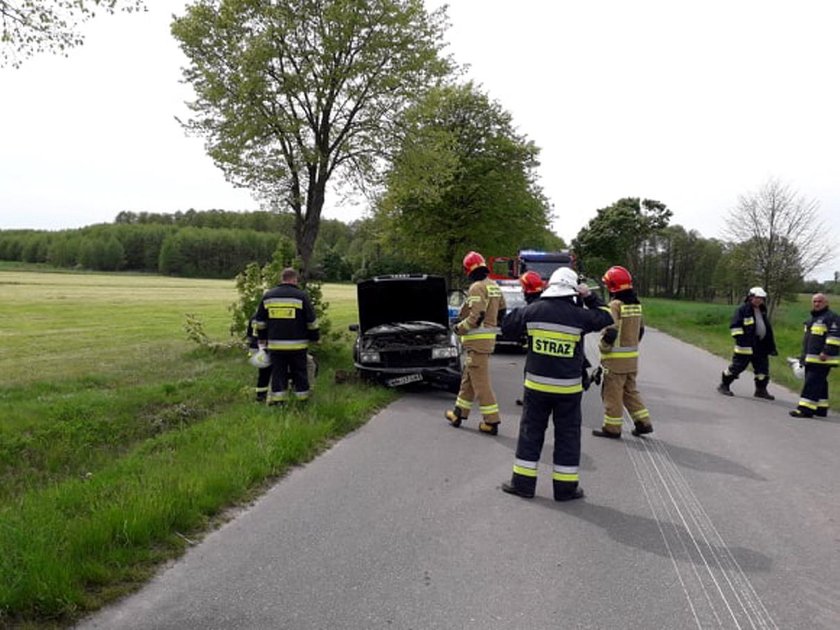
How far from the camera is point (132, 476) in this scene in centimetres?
539

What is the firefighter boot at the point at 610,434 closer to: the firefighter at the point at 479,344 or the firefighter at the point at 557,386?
the firefighter at the point at 479,344

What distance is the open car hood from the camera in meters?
10.5

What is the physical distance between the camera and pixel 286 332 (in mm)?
7875

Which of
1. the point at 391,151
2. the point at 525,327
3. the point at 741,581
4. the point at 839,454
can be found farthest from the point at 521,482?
the point at 391,151

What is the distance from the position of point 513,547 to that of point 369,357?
620cm

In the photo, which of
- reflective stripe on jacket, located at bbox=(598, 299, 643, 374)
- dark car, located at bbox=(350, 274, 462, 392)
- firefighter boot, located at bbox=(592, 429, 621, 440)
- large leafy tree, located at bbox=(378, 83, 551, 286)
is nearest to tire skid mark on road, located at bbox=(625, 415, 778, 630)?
firefighter boot, located at bbox=(592, 429, 621, 440)

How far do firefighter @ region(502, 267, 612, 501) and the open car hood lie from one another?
520 cm

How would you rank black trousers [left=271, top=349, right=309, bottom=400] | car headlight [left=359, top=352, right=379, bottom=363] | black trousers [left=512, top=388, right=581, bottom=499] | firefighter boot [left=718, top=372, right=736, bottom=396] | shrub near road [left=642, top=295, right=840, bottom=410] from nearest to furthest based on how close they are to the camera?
black trousers [left=512, top=388, right=581, bottom=499]
black trousers [left=271, top=349, right=309, bottom=400]
car headlight [left=359, top=352, right=379, bottom=363]
firefighter boot [left=718, top=372, right=736, bottom=396]
shrub near road [left=642, top=295, right=840, bottom=410]

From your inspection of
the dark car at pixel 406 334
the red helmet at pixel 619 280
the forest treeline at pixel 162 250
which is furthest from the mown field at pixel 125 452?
the forest treeline at pixel 162 250

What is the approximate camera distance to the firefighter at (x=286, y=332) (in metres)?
7.87

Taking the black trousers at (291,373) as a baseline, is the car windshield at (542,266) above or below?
above

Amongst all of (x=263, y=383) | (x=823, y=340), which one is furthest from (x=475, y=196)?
(x=263, y=383)

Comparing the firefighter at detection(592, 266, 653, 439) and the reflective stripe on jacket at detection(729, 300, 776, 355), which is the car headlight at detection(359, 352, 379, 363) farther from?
the reflective stripe on jacket at detection(729, 300, 776, 355)

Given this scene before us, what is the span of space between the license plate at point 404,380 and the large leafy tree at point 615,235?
5241cm
